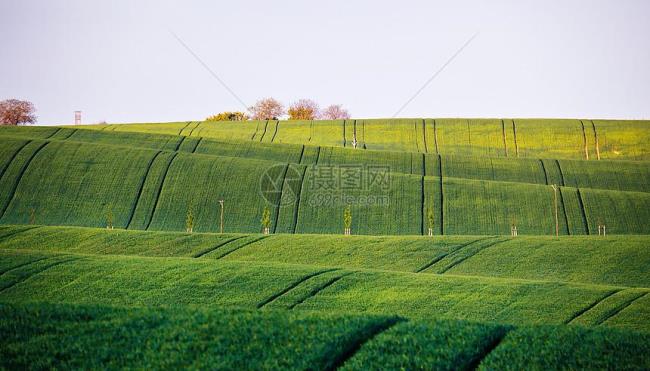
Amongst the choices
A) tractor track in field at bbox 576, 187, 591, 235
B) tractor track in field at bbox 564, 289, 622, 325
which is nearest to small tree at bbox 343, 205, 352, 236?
tractor track in field at bbox 576, 187, 591, 235

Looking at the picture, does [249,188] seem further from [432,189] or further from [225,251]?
[225,251]

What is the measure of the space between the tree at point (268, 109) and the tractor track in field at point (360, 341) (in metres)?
131

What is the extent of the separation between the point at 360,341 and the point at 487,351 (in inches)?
101

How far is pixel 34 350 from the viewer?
13.8 m

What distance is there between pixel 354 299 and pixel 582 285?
935 cm

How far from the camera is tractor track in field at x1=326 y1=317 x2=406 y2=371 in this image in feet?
45.6

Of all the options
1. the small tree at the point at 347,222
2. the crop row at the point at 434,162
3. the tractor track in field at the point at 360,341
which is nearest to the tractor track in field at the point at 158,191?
the crop row at the point at 434,162

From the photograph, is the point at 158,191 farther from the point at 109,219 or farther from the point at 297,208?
the point at 297,208

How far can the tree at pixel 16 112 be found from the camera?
128m

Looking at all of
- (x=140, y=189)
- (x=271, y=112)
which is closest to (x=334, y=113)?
(x=271, y=112)

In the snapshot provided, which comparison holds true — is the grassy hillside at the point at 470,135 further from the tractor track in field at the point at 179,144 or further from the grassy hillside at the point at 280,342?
the grassy hillside at the point at 280,342

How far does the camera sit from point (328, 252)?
36.1 meters

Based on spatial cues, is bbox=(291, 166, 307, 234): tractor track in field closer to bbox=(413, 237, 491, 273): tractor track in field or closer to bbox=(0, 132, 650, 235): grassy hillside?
bbox=(0, 132, 650, 235): grassy hillside

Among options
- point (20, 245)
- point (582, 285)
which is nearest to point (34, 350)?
point (582, 285)
